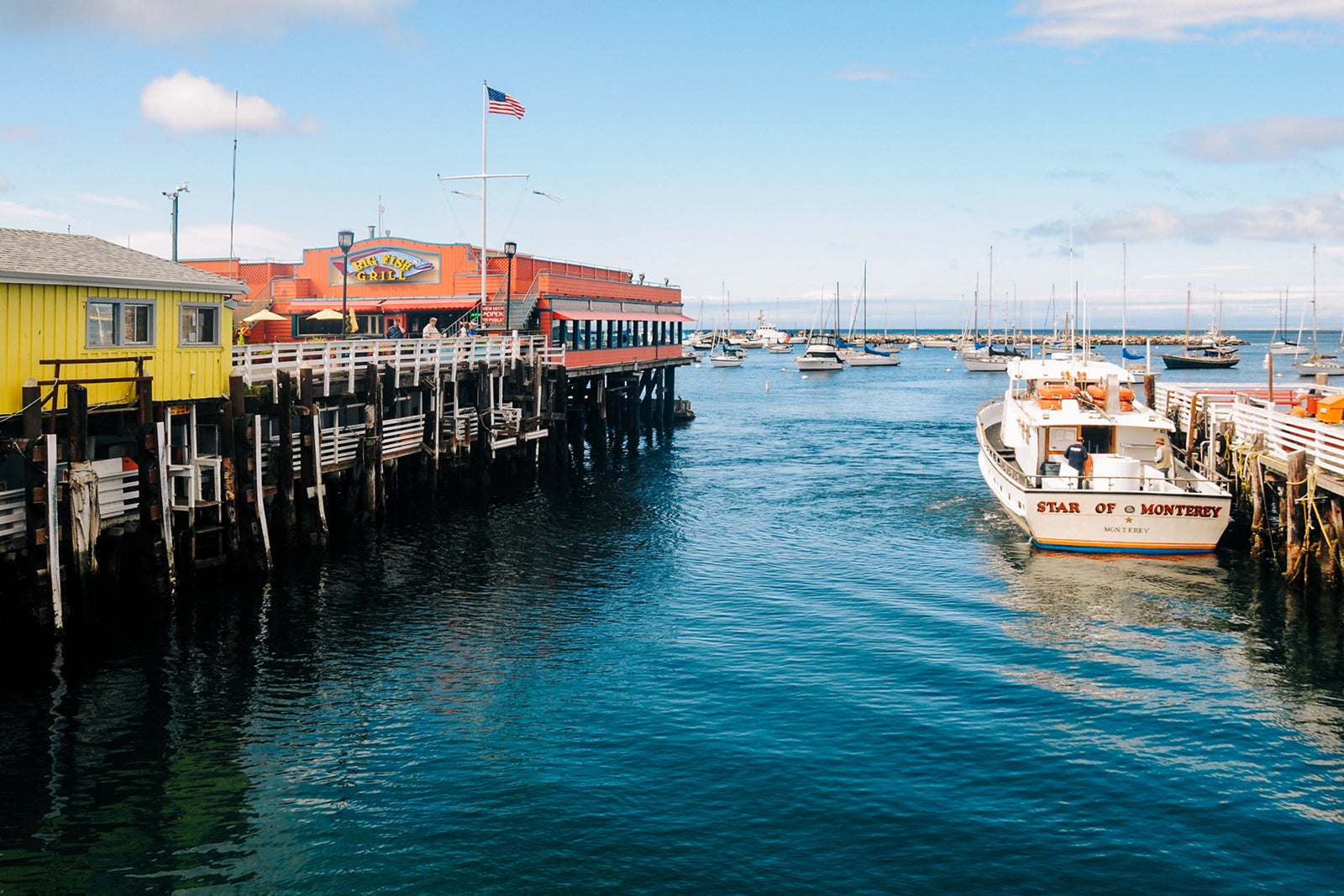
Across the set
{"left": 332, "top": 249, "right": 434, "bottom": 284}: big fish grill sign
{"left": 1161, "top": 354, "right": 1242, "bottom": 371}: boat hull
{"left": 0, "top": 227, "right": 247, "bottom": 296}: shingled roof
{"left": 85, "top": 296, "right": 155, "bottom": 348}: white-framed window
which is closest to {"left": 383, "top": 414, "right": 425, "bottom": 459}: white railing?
{"left": 0, "top": 227, "right": 247, "bottom": 296}: shingled roof

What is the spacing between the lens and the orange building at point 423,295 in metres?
48.6

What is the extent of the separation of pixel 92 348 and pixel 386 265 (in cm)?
2964

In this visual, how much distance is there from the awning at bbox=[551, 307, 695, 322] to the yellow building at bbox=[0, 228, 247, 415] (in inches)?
951

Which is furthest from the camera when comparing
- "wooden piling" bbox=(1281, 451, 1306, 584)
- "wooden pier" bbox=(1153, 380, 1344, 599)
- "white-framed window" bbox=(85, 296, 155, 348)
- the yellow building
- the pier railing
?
the pier railing

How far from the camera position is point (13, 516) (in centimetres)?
1988

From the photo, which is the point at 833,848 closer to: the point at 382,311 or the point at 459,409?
the point at 459,409

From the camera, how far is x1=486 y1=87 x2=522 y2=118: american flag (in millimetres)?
43969

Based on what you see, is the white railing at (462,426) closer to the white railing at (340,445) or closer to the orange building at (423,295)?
the white railing at (340,445)

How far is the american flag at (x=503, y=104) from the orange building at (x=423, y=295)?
21.2 feet

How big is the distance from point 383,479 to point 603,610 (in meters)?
11.9

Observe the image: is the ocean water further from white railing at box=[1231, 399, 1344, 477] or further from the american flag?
the american flag

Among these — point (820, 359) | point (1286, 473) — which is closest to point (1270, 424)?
point (1286, 473)

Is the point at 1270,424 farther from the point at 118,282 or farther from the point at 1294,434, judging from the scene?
the point at 118,282

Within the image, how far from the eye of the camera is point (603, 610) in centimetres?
2419
